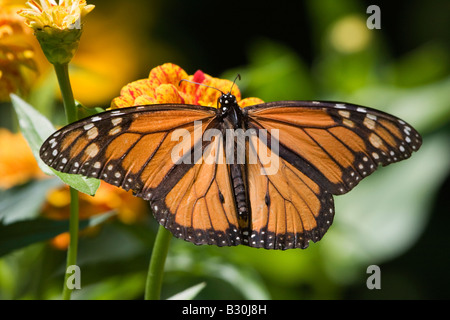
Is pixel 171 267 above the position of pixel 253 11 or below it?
below

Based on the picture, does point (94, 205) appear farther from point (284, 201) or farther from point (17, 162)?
point (284, 201)

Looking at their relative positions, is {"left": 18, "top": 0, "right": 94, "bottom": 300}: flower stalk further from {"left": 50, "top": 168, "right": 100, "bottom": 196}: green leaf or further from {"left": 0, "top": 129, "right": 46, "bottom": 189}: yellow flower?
{"left": 0, "top": 129, "right": 46, "bottom": 189}: yellow flower

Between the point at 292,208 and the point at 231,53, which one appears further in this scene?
the point at 231,53

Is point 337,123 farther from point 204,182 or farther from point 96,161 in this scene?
point 96,161

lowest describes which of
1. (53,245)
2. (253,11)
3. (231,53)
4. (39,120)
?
(53,245)

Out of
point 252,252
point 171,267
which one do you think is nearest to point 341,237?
point 252,252

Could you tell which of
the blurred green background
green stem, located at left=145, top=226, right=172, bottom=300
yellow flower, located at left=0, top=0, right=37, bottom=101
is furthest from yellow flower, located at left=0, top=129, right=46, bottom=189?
green stem, located at left=145, top=226, right=172, bottom=300

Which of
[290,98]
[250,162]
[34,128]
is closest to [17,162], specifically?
[34,128]
